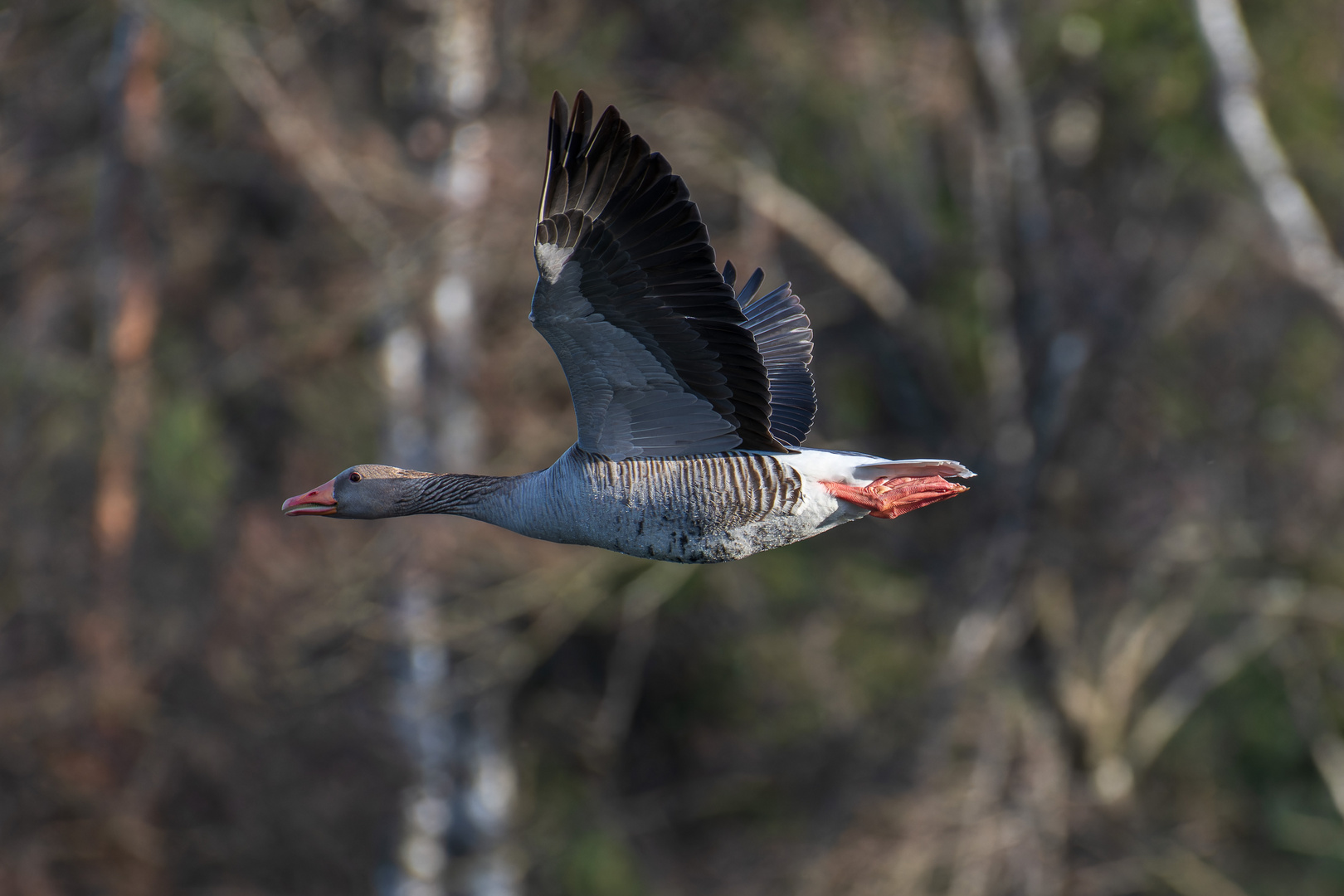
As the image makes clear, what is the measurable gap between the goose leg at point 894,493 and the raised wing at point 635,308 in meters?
0.32

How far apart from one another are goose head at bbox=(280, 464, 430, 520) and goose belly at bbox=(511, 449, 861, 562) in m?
0.54

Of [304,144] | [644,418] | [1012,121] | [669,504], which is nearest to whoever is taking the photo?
[669,504]

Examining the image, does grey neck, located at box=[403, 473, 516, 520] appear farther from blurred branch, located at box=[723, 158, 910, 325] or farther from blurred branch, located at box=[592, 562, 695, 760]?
blurred branch, located at box=[723, 158, 910, 325]

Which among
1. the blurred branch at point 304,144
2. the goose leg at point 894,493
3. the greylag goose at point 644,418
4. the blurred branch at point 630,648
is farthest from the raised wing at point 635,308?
the blurred branch at point 630,648

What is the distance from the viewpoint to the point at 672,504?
496 centimetres

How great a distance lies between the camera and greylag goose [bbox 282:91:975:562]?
462cm

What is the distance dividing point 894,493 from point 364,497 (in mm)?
1947

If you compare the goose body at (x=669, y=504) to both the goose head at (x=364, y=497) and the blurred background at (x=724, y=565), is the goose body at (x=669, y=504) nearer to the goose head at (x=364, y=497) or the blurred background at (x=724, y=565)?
the goose head at (x=364, y=497)

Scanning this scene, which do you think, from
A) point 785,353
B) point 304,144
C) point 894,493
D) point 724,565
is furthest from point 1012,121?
point 894,493

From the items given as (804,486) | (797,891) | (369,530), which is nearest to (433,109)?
(369,530)

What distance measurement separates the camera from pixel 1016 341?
15.6m

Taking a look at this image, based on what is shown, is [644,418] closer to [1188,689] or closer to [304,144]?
[304,144]

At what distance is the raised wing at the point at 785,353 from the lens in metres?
6.15

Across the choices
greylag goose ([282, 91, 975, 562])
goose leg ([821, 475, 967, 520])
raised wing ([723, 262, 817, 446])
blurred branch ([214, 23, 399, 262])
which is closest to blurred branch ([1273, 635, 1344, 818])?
blurred branch ([214, 23, 399, 262])
